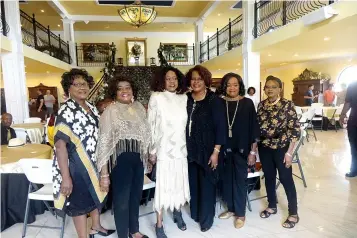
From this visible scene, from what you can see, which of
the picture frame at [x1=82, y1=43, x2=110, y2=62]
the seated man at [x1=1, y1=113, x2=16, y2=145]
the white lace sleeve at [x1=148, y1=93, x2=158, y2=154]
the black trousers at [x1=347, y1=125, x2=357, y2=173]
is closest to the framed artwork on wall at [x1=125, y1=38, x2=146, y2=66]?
the picture frame at [x1=82, y1=43, x2=110, y2=62]

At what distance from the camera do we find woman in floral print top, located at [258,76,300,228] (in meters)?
2.55

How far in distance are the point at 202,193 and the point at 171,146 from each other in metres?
0.61

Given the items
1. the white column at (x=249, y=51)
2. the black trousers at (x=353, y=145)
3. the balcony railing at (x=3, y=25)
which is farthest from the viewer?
the white column at (x=249, y=51)

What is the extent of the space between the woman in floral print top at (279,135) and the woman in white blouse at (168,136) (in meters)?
0.85

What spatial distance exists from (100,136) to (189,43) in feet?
46.8

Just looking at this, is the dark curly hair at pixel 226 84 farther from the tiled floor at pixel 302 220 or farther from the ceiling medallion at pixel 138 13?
Answer: the ceiling medallion at pixel 138 13

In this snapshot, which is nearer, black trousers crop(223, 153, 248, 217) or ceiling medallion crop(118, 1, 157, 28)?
black trousers crop(223, 153, 248, 217)

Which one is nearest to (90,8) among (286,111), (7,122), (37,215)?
(7,122)

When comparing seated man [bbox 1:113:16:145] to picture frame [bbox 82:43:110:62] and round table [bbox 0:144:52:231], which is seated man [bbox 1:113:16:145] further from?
picture frame [bbox 82:43:110:62]

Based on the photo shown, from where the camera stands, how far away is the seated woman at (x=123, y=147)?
2.05 meters

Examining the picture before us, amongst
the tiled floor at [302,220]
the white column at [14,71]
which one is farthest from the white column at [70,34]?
the tiled floor at [302,220]

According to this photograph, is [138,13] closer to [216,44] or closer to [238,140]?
[216,44]

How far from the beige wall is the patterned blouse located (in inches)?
400

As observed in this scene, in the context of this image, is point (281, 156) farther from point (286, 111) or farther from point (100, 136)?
point (100, 136)
